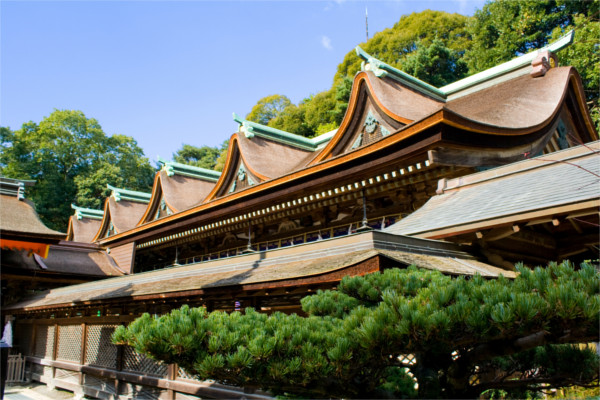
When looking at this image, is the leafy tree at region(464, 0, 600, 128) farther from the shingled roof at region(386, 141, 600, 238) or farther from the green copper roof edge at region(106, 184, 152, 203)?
the green copper roof edge at region(106, 184, 152, 203)

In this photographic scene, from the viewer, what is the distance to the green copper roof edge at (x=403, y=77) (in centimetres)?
1244

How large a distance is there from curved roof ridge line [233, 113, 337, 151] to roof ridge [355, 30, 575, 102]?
341cm

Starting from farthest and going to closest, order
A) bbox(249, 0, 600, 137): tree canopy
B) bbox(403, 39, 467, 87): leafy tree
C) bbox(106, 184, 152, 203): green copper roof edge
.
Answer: bbox(403, 39, 467, 87): leafy tree < bbox(106, 184, 152, 203): green copper roof edge < bbox(249, 0, 600, 137): tree canopy

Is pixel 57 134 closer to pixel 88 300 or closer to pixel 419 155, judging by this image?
pixel 88 300

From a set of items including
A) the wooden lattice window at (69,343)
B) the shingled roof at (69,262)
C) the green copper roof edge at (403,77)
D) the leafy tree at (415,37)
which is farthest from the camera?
the leafy tree at (415,37)

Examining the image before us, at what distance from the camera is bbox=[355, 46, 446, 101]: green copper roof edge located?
1244cm

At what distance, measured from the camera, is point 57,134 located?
1577 inches

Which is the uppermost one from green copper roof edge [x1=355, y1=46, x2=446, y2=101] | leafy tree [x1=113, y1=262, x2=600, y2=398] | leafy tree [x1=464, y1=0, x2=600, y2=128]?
leafy tree [x1=464, y1=0, x2=600, y2=128]

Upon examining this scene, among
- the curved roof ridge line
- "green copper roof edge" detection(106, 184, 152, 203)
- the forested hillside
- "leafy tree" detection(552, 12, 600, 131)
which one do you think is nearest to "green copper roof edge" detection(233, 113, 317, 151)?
the curved roof ridge line

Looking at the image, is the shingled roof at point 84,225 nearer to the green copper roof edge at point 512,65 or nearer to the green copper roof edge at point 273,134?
the green copper roof edge at point 273,134

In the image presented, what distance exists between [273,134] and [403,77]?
18.7ft

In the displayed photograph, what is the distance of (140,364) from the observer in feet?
31.9

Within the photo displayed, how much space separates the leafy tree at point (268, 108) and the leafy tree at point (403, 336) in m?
41.6

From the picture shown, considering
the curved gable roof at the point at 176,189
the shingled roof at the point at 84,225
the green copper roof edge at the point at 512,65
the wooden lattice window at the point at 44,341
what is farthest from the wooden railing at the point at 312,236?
the shingled roof at the point at 84,225
